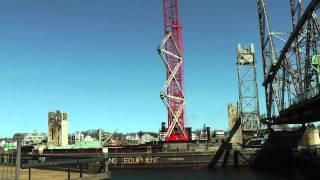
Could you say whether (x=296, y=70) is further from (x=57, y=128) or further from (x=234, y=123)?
(x=57, y=128)

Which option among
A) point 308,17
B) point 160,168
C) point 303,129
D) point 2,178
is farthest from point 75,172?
point 303,129

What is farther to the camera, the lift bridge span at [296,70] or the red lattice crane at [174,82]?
the red lattice crane at [174,82]

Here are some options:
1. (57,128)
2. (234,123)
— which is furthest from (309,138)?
(57,128)

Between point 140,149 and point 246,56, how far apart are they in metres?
48.6

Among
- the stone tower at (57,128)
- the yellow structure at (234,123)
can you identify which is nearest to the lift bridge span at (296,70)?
the yellow structure at (234,123)

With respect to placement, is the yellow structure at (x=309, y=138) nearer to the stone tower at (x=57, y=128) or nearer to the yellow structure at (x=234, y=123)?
the yellow structure at (x=234, y=123)

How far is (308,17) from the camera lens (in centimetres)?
7138

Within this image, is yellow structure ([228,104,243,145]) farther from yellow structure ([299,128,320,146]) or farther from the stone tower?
Answer: the stone tower

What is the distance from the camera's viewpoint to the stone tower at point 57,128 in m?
152

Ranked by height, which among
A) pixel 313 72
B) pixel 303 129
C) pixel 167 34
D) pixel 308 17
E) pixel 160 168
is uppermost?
pixel 167 34

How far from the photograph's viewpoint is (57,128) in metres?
152

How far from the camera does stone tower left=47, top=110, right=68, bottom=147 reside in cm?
15225

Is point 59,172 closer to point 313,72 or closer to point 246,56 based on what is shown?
point 313,72

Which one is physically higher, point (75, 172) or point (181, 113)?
point (181, 113)
